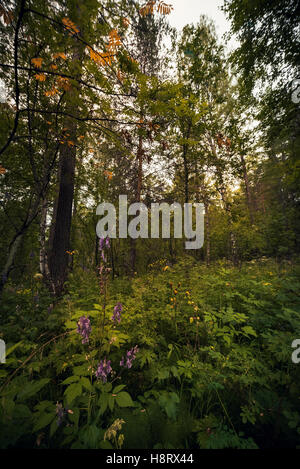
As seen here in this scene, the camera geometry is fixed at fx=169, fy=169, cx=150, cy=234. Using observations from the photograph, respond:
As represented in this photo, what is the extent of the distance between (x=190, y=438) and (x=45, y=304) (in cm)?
272

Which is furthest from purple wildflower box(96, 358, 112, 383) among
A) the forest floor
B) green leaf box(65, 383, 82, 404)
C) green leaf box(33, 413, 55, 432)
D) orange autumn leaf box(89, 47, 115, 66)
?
orange autumn leaf box(89, 47, 115, 66)

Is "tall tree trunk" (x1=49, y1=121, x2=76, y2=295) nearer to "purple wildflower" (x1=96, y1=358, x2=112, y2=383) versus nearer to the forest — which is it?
the forest

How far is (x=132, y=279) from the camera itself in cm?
479

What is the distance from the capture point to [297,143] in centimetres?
431

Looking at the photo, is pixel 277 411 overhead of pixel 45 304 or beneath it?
beneath

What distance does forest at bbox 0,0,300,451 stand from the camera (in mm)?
1367

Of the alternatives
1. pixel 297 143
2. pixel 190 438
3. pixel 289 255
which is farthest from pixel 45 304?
pixel 289 255

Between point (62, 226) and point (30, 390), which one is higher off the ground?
point (62, 226)

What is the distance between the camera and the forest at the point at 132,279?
1.37 metres

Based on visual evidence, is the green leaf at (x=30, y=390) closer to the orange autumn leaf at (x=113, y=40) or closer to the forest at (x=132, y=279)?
the forest at (x=132, y=279)

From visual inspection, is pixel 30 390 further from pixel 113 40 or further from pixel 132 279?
pixel 113 40

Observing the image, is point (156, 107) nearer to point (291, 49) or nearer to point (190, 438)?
point (190, 438)

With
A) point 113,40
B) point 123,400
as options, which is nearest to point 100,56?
point 113,40

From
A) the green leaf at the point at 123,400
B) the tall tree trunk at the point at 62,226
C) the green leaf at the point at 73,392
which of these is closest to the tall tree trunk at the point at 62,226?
the tall tree trunk at the point at 62,226
